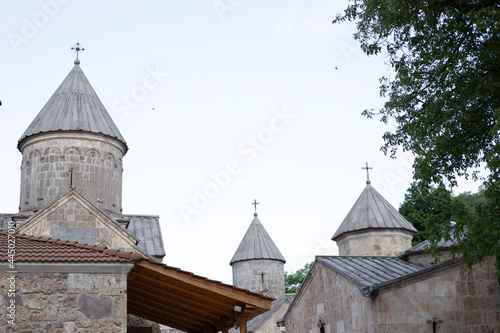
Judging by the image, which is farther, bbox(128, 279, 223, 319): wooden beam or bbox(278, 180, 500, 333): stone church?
bbox(278, 180, 500, 333): stone church

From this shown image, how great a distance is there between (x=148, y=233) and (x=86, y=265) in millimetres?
12413

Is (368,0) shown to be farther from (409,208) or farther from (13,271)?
(409,208)

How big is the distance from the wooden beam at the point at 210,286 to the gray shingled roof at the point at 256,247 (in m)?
25.0

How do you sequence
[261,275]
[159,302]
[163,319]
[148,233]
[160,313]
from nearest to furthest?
1. [159,302]
2. [160,313]
3. [163,319]
4. [148,233]
5. [261,275]

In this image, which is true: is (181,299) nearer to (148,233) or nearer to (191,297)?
(191,297)

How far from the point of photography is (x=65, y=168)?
784 inches

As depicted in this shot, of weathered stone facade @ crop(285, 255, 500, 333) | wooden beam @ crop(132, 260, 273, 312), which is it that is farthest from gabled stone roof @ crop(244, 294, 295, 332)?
wooden beam @ crop(132, 260, 273, 312)

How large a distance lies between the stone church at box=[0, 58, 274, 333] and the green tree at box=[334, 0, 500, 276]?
13.7ft

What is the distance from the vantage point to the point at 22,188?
2038cm

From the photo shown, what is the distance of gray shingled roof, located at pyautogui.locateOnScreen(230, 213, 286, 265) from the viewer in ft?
110

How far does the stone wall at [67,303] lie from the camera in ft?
23.9

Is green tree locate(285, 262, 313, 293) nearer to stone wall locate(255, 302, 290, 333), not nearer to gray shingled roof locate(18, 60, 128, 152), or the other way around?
stone wall locate(255, 302, 290, 333)

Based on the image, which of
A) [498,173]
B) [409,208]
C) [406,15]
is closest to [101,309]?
[498,173]
